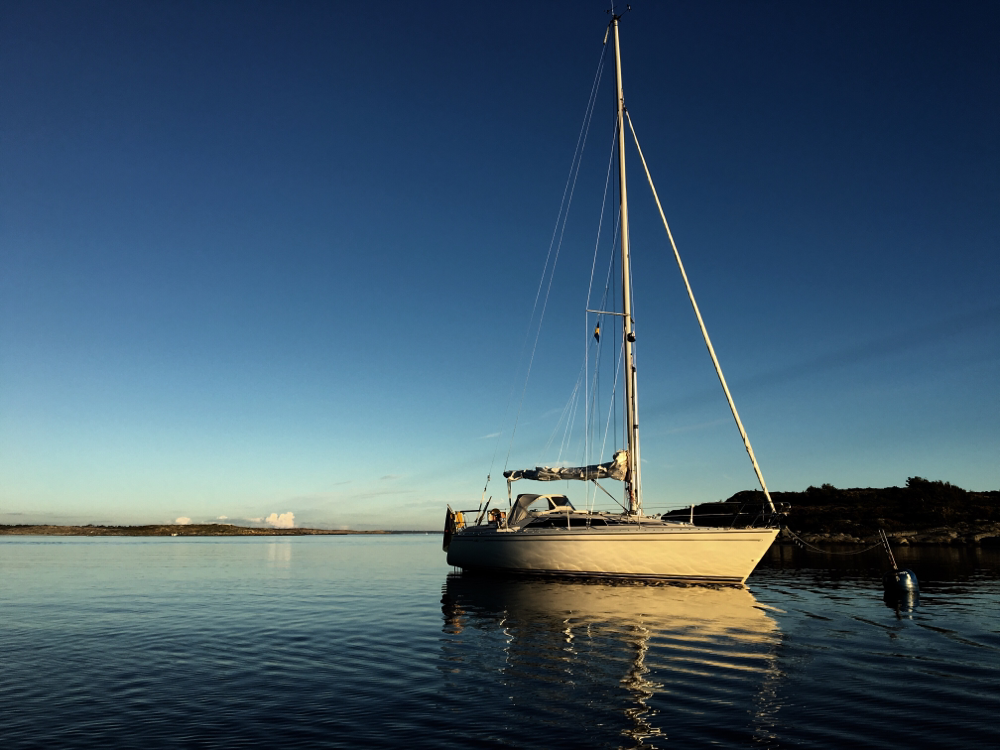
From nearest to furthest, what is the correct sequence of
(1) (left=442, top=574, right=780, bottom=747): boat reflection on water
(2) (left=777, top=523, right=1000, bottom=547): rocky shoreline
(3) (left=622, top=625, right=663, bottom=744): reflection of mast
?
(3) (left=622, top=625, right=663, bottom=744): reflection of mast → (1) (left=442, top=574, right=780, bottom=747): boat reflection on water → (2) (left=777, top=523, right=1000, bottom=547): rocky shoreline

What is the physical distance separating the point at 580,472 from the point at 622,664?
16520mm

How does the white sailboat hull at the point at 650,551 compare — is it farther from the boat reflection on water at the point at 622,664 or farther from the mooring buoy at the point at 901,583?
the mooring buoy at the point at 901,583

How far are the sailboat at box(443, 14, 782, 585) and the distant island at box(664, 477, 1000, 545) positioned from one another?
102 ft

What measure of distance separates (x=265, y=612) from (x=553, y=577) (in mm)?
11821

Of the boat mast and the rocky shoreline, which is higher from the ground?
the boat mast

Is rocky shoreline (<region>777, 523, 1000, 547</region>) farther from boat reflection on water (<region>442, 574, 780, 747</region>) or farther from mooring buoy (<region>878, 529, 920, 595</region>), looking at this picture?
boat reflection on water (<region>442, 574, 780, 747</region>)

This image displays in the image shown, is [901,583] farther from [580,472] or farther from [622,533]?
[580,472]

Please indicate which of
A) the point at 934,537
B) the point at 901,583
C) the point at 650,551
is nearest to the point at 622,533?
the point at 650,551

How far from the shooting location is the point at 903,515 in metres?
69.7

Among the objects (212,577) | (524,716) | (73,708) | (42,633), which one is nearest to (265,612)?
(42,633)

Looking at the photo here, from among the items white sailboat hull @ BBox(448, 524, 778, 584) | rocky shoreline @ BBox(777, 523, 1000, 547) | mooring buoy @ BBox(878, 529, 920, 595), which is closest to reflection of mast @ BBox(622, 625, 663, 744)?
white sailboat hull @ BBox(448, 524, 778, 584)

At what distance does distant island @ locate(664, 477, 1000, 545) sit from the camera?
202 feet

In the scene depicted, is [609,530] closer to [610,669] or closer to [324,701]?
[610,669]

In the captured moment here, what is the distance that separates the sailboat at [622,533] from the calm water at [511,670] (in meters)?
1.28
